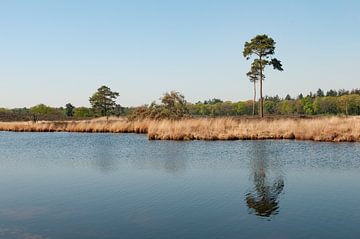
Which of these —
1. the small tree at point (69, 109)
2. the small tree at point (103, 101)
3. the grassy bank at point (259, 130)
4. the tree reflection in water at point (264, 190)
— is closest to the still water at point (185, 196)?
the tree reflection in water at point (264, 190)

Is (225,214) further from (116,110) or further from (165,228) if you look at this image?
(116,110)

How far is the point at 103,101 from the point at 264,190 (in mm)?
59839

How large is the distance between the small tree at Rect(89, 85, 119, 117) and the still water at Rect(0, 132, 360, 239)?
166 ft

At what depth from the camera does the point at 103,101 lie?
67750mm

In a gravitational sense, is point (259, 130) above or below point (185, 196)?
above

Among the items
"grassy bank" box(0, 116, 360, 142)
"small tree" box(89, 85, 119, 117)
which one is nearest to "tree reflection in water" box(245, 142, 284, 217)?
"grassy bank" box(0, 116, 360, 142)

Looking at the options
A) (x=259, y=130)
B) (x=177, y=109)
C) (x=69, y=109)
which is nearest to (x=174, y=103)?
(x=177, y=109)

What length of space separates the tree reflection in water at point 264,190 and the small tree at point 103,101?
2150 inches

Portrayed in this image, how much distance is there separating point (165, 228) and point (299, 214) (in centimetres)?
291

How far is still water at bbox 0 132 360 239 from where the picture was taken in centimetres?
720

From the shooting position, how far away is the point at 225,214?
812 centimetres

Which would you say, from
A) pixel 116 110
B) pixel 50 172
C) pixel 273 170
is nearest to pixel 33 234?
pixel 50 172

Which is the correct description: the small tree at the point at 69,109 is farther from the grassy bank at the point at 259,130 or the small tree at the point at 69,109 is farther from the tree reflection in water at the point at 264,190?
the tree reflection in water at the point at 264,190

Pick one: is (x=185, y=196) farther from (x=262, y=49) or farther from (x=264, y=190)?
(x=262, y=49)
